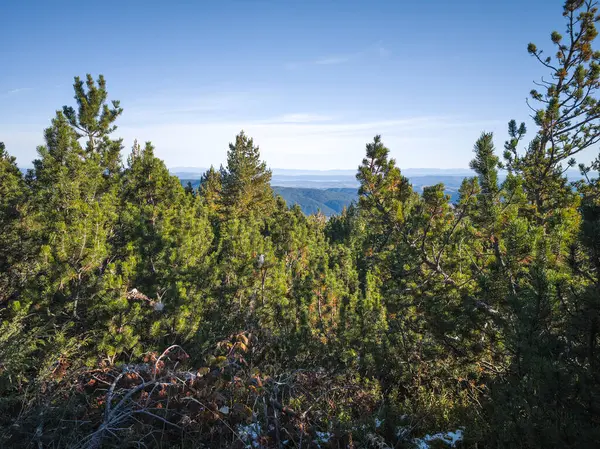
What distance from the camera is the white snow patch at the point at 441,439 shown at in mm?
3552

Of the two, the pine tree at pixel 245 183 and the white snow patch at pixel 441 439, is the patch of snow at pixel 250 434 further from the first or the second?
the pine tree at pixel 245 183

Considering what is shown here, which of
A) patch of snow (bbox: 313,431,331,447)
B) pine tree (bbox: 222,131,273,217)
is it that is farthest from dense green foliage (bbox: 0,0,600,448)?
pine tree (bbox: 222,131,273,217)

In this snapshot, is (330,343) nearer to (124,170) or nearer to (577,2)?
(577,2)

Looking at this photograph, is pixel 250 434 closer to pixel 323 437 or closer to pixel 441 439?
pixel 323 437

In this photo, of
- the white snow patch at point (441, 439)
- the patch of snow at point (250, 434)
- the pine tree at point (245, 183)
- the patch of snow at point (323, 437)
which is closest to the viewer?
the patch of snow at point (250, 434)

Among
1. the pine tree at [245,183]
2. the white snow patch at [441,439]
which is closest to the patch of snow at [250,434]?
the white snow patch at [441,439]

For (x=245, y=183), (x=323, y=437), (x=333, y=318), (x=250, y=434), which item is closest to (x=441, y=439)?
(x=323, y=437)

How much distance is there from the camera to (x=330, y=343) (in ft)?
24.9

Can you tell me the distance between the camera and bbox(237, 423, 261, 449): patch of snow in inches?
121

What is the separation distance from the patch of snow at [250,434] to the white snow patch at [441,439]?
1.83 m

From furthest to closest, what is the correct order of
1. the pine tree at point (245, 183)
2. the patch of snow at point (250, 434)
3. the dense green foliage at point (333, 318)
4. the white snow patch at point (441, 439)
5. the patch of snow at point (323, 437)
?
the pine tree at point (245, 183), the white snow patch at point (441, 439), the patch of snow at point (323, 437), the patch of snow at point (250, 434), the dense green foliage at point (333, 318)

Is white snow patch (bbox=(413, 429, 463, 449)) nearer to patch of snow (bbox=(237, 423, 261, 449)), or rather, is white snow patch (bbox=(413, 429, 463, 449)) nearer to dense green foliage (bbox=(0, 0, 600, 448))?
dense green foliage (bbox=(0, 0, 600, 448))

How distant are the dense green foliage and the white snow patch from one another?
0.16 feet

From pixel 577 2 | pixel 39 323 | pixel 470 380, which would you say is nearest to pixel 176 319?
pixel 39 323
